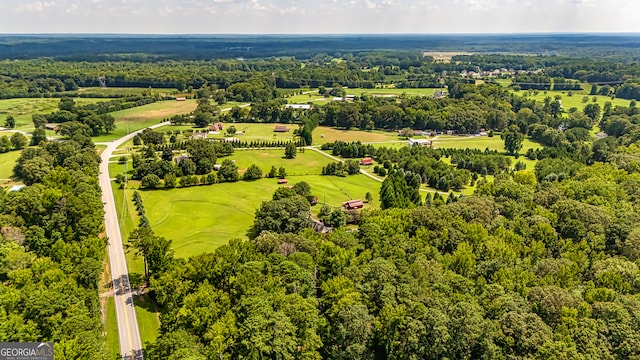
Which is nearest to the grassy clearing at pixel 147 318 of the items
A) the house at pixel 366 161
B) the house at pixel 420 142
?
the house at pixel 366 161

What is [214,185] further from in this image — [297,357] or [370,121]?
[370,121]

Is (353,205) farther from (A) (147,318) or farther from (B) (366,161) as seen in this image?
(A) (147,318)

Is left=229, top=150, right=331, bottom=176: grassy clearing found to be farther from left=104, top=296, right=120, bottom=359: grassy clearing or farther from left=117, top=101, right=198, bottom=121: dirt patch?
left=117, top=101, right=198, bottom=121: dirt patch

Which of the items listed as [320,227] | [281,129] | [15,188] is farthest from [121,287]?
[281,129]

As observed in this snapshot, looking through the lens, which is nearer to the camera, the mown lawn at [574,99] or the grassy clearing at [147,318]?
the grassy clearing at [147,318]

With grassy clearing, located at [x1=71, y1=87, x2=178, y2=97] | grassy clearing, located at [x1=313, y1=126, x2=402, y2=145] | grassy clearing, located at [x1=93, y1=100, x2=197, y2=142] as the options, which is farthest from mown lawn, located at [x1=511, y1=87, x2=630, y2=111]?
grassy clearing, located at [x1=71, y1=87, x2=178, y2=97]

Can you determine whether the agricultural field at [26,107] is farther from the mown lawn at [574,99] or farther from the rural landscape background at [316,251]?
the mown lawn at [574,99]
